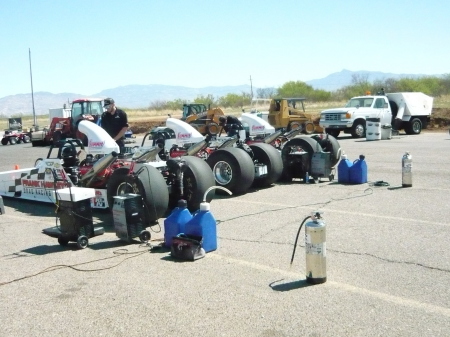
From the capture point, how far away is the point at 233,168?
10.6 m

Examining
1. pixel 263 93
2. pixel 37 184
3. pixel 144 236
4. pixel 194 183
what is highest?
pixel 263 93

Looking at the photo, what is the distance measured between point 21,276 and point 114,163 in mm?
3730

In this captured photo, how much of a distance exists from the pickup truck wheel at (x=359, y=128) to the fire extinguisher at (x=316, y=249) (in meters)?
21.3

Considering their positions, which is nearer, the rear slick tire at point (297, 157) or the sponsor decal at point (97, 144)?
the sponsor decal at point (97, 144)

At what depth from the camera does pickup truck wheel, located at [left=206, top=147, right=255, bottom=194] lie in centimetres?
1063

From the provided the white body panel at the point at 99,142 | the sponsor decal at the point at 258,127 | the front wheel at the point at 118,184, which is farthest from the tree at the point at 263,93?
the front wheel at the point at 118,184

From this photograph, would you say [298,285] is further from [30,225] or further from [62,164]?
[62,164]

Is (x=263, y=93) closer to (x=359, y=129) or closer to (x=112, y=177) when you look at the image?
(x=359, y=129)

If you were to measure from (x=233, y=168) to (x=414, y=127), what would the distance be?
20.0m

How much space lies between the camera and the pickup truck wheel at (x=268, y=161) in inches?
455

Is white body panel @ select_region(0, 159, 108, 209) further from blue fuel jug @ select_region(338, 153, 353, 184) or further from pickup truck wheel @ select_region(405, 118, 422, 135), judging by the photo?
pickup truck wheel @ select_region(405, 118, 422, 135)

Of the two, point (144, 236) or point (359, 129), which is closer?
point (144, 236)

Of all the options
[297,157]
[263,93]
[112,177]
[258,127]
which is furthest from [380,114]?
[263,93]

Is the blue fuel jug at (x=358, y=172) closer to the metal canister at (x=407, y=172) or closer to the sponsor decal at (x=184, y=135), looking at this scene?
the metal canister at (x=407, y=172)
